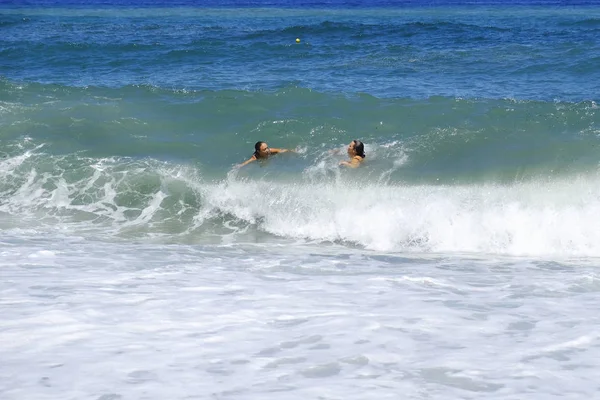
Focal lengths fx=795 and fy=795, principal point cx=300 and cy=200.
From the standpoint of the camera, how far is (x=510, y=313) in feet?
19.2

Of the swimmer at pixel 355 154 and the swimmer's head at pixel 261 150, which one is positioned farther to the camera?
the swimmer's head at pixel 261 150

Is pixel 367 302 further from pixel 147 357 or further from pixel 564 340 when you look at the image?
pixel 147 357

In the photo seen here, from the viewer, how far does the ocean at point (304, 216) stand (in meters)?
4.79

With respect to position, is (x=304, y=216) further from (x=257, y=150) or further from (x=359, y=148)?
(x=257, y=150)

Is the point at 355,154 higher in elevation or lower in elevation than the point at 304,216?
higher

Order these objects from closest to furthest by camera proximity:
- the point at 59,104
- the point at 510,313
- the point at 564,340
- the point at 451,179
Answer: the point at 564,340 < the point at 510,313 < the point at 451,179 < the point at 59,104

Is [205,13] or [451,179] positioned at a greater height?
[205,13]

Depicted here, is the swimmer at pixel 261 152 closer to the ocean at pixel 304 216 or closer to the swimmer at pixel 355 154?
the ocean at pixel 304 216

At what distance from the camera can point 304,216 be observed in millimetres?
10508

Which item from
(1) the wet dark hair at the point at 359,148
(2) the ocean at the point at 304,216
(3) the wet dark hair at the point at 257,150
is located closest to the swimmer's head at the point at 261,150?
(3) the wet dark hair at the point at 257,150

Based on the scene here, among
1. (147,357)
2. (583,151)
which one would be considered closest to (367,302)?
(147,357)

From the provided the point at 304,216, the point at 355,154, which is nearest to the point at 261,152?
the point at 355,154

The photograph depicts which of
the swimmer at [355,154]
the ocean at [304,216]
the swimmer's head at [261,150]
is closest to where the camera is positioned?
the ocean at [304,216]

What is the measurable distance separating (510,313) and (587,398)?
158 cm
